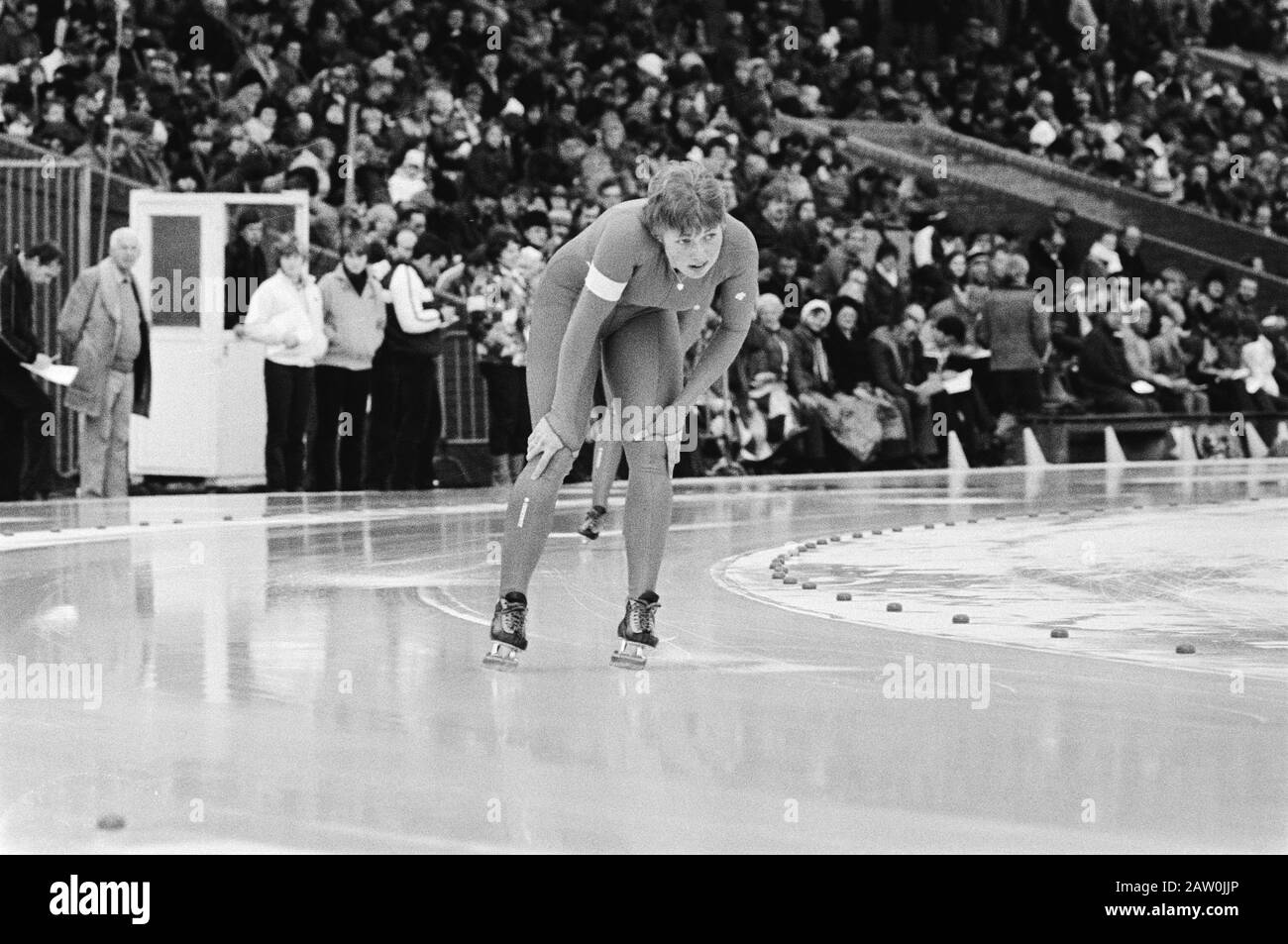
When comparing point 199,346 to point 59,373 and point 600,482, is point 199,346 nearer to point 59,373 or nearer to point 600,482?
point 59,373

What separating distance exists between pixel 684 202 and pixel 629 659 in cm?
134

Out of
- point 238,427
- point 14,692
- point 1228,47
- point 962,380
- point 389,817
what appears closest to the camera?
point 389,817

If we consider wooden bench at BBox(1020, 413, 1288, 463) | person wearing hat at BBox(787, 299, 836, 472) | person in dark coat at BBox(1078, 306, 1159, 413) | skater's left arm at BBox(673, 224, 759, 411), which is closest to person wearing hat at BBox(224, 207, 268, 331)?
person wearing hat at BBox(787, 299, 836, 472)

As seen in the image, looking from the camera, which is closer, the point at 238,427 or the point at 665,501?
the point at 665,501

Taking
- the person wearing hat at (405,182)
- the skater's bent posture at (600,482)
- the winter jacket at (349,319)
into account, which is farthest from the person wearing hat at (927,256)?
the skater's bent posture at (600,482)

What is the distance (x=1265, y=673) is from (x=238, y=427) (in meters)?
9.94

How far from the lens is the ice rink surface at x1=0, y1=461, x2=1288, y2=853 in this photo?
4.12m

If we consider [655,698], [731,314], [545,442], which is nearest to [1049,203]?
[731,314]

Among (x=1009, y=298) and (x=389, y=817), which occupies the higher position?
(x=1009, y=298)

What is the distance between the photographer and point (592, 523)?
415 inches

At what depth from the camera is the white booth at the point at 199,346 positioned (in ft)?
47.5

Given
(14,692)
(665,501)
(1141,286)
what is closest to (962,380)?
(1141,286)
